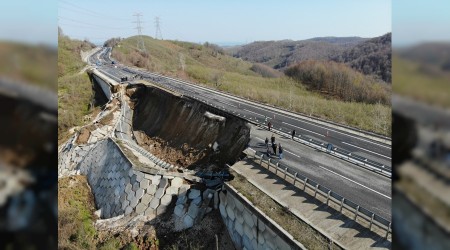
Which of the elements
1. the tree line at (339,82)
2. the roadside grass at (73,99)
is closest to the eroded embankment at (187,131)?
the roadside grass at (73,99)

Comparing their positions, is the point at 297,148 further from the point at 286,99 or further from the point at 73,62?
the point at 73,62

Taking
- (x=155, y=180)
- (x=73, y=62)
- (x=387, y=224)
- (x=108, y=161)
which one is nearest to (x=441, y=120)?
(x=387, y=224)

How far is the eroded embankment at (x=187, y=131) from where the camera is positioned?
2534cm

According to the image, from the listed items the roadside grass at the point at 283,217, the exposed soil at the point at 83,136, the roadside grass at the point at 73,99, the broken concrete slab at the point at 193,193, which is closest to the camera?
the roadside grass at the point at 283,217

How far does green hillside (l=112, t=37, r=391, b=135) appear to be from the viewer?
35125 mm

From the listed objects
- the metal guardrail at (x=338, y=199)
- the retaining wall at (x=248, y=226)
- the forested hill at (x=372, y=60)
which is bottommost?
the retaining wall at (x=248, y=226)

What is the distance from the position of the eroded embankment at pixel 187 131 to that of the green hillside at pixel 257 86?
1060cm

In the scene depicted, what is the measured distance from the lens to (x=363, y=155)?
2091 cm

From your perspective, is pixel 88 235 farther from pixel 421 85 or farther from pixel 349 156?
pixel 421 85

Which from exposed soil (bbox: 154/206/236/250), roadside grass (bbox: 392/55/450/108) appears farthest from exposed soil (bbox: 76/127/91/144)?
roadside grass (bbox: 392/55/450/108)

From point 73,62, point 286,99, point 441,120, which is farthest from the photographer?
point 73,62

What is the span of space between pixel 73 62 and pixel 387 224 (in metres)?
68.5

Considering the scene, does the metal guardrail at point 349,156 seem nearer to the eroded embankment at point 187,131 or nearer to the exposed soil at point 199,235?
the eroded embankment at point 187,131

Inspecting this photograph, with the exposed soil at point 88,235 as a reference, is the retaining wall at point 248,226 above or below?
above
